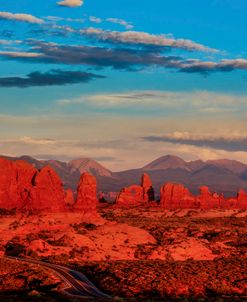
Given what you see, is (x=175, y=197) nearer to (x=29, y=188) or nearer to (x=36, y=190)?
(x=29, y=188)

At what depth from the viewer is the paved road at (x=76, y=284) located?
73250 mm

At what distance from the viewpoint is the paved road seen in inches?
2884

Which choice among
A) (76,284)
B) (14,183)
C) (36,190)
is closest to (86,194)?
(14,183)

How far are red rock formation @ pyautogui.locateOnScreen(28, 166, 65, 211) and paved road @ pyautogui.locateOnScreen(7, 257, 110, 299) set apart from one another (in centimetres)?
4272

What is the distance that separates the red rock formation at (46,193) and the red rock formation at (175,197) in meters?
56.1

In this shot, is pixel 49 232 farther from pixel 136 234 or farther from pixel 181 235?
pixel 181 235

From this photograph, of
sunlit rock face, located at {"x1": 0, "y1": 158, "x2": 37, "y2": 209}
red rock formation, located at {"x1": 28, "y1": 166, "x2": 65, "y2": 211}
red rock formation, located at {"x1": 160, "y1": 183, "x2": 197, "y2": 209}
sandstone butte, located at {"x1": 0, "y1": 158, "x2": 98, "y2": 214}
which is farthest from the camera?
red rock formation, located at {"x1": 160, "y1": 183, "x2": 197, "y2": 209}

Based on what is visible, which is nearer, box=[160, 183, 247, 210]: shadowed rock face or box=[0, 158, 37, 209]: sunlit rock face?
box=[0, 158, 37, 209]: sunlit rock face

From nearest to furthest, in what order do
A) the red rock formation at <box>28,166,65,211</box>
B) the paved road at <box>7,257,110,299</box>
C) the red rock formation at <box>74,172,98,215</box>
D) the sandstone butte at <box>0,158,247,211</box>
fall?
1. the paved road at <box>7,257,110,299</box>
2. the red rock formation at <box>28,166,65,211</box>
3. the sandstone butte at <box>0,158,247,211</box>
4. the red rock formation at <box>74,172,98,215</box>

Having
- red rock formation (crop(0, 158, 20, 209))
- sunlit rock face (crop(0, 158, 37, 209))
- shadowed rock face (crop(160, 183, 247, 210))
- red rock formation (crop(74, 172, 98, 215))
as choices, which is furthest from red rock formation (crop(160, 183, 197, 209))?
red rock formation (crop(0, 158, 20, 209))

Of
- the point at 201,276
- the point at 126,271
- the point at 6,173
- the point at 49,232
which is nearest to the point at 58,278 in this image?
the point at 126,271

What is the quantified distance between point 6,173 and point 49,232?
3050 cm

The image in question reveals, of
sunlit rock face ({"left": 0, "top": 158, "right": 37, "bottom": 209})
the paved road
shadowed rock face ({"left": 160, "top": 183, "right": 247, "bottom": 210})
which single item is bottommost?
the paved road

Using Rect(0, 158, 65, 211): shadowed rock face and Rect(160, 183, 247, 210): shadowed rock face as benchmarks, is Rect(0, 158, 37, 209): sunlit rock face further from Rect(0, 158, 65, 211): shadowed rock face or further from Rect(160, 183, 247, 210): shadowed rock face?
Rect(160, 183, 247, 210): shadowed rock face
